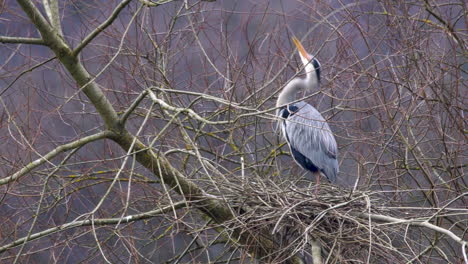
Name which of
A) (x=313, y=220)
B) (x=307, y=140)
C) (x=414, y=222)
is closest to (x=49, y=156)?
(x=313, y=220)

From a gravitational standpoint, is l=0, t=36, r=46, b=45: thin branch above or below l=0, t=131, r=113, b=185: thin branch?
above

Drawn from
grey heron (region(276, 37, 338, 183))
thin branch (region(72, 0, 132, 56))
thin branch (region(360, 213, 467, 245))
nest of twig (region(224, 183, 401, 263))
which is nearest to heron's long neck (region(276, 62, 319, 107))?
grey heron (region(276, 37, 338, 183))

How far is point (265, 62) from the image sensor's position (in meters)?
4.57

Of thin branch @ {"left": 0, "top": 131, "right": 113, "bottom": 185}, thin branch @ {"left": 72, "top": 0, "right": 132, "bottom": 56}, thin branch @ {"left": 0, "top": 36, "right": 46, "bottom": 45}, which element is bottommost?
thin branch @ {"left": 0, "top": 131, "right": 113, "bottom": 185}

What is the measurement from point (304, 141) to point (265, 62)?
764 mm

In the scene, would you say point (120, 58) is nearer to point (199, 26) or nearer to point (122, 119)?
point (199, 26)

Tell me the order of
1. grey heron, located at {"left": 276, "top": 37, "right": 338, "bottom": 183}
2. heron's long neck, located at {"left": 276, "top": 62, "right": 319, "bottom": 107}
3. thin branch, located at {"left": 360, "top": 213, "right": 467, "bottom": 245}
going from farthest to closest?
grey heron, located at {"left": 276, "top": 37, "right": 338, "bottom": 183}
heron's long neck, located at {"left": 276, "top": 62, "right": 319, "bottom": 107}
thin branch, located at {"left": 360, "top": 213, "right": 467, "bottom": 245}

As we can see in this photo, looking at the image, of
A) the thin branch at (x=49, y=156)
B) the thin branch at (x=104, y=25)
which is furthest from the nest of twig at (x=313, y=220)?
the thin branch at (x=104, y=25)

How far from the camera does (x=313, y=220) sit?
3.15 m

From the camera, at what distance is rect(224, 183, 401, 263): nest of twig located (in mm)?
3105

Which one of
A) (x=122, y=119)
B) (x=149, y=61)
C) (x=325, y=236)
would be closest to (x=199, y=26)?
(x=149, y=61)

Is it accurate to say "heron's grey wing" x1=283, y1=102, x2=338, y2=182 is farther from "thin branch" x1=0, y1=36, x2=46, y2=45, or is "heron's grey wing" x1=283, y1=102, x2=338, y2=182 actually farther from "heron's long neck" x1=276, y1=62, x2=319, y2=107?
"thin branch" x1=0, y1=36, x2=46, y2=45

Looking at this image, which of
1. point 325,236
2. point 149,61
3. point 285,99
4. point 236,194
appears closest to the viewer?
point 325,236

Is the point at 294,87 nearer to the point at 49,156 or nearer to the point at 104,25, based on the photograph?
the point at 104,25
